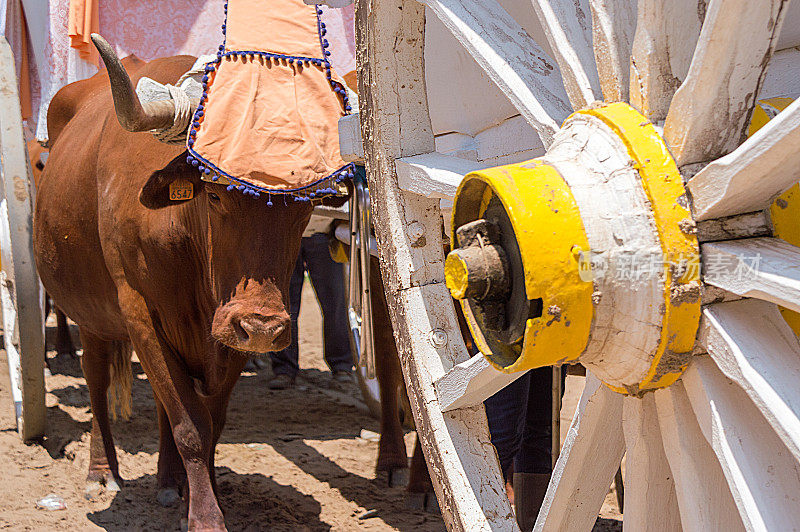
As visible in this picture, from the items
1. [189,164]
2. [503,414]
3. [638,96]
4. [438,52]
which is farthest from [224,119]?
[638,96]

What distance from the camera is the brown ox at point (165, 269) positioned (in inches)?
113

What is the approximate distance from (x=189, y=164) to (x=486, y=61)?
1.69m

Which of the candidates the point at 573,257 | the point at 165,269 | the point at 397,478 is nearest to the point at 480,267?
the point at 573,257

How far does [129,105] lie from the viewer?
2783 mm

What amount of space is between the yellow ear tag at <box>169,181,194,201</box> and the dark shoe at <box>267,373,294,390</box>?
301 centimetres

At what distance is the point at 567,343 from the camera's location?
1.19 metres

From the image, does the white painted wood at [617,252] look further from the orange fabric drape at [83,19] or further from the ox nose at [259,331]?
the orange fabric drape at [83,19]

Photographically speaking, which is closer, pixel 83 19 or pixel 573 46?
pixel 573 46

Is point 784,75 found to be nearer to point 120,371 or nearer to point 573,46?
point 573,46

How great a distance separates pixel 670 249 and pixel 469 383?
0.53 metres

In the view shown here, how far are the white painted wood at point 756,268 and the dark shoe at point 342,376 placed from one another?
507 cm

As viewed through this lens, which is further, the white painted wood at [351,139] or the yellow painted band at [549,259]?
the white painted wood at [351,139]

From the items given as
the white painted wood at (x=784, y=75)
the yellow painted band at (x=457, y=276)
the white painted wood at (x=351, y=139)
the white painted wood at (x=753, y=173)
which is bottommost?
the yellow painted band at (x=457, y=276)

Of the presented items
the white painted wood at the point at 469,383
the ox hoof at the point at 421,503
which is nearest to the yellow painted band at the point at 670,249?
the white painted wood at the point at 469,383
